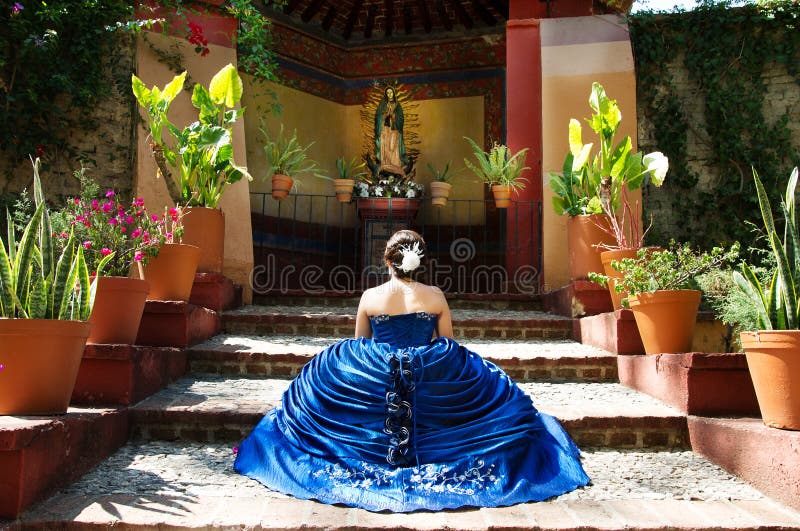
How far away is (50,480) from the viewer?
2938mm

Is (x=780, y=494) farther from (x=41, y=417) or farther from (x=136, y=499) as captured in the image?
(x=41, y=417)

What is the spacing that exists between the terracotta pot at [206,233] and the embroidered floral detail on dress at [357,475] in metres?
3.11

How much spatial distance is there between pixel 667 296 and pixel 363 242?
17.3ft

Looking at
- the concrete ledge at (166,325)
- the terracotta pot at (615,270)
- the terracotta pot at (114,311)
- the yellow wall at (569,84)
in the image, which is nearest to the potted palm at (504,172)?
the yellow wall at (569,84)

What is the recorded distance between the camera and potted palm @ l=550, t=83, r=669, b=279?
18.8 feet

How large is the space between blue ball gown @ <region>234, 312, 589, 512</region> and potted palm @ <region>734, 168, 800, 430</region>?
3.02 ft

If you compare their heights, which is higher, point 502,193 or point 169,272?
point 502,193

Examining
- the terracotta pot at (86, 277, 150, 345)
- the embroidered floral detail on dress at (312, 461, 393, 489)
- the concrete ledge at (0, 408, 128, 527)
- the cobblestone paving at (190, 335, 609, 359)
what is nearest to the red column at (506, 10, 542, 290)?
the cobblestone paving at (190, 335, 609, 359)

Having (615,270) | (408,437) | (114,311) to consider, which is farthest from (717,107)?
(114,311)

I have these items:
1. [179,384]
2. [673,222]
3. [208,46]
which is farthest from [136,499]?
[673,222]

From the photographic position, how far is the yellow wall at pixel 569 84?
7.39m

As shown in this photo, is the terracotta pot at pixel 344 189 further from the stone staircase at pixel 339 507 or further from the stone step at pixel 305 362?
the stone step at pixel 305 362

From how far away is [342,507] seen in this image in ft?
9.46

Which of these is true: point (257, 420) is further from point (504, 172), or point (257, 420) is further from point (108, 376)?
point (504, 172)
